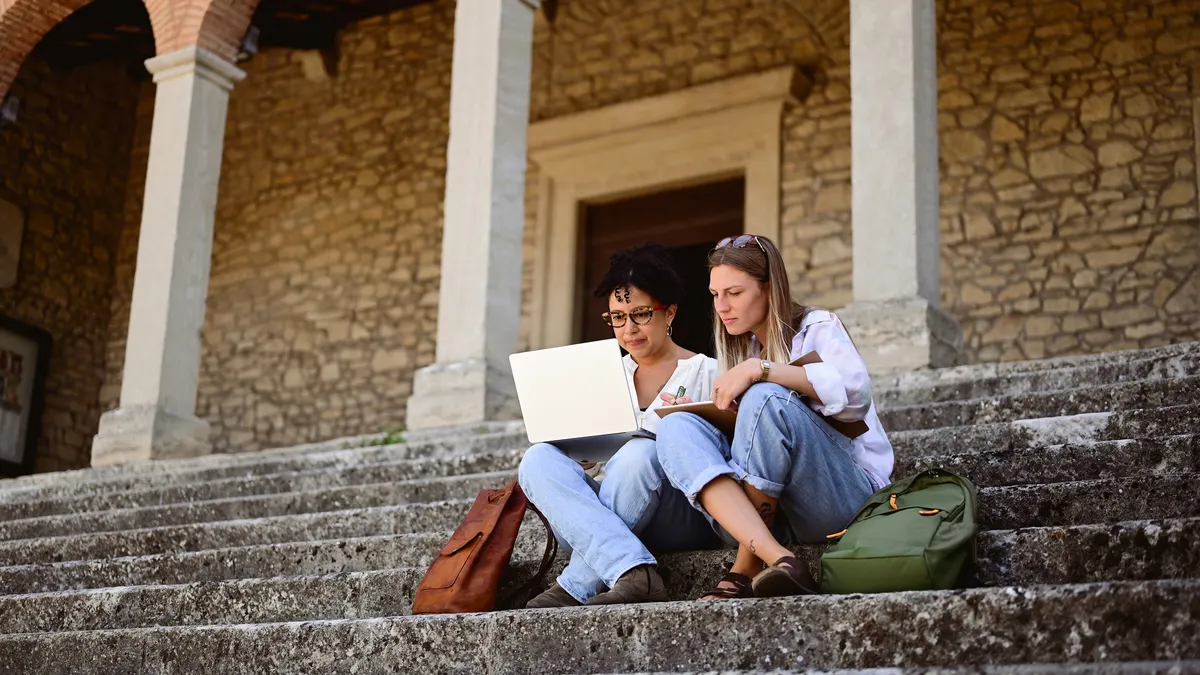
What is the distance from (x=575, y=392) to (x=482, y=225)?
3.50 meters

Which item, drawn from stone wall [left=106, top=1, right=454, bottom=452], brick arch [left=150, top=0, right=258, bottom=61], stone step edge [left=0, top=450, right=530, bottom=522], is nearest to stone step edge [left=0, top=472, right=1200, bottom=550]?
stone step edge [left=0, top=450, right=530, bottom=522]

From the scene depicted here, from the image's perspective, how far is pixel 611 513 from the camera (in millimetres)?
3041

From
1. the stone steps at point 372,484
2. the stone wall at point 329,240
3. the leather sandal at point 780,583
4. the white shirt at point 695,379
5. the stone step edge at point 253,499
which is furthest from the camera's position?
the stone wall at point 329,240

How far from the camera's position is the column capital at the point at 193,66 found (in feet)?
25.8

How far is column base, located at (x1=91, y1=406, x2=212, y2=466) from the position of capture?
279 inches

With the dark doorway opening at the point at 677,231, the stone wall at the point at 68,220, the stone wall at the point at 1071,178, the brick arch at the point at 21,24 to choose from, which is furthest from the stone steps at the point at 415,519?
the stone wall at the point at 68,220

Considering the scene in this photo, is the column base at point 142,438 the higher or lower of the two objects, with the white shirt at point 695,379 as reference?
higher

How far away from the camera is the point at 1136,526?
2578mm

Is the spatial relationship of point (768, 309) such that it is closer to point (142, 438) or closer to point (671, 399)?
point (671, 399)

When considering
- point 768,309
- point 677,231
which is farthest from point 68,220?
point 768,309

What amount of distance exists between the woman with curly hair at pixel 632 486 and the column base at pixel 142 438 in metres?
4.36

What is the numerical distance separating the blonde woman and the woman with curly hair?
0.46ft

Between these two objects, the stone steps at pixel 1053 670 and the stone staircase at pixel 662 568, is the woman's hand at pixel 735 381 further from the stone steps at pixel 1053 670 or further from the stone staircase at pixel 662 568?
the stone steps at pixel 1053 670

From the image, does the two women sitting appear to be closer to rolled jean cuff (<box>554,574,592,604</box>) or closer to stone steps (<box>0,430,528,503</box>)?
rolled jean cuff (<box>554,574,592,604</box>)
